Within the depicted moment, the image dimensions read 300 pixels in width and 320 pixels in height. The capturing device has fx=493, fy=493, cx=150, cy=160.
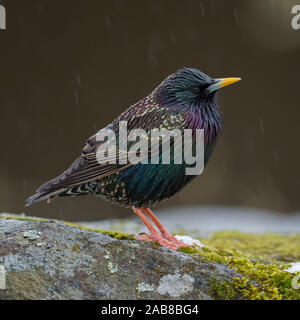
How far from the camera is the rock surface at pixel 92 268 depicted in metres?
2.61

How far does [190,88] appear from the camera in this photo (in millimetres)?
3652

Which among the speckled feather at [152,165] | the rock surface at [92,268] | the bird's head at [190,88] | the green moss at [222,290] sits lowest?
the green moss at [222,290]

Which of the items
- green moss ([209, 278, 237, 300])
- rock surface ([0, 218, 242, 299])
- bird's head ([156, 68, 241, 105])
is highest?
bird's head ([156, 68, 241, 105])

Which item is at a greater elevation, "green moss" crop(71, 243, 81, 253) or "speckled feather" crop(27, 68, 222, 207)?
"speckled feather" crop(27, 68, 222, 207)

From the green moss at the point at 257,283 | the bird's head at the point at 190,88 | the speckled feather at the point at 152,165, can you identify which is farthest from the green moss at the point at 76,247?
the bird's head at the point at 190,88

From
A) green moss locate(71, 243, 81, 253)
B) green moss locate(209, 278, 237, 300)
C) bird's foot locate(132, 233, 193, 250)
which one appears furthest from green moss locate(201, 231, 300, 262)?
green moss locate(71, 243, 81, 253)

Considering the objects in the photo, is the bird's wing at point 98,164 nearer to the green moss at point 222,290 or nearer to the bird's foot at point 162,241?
the bird's foot at point 162,241

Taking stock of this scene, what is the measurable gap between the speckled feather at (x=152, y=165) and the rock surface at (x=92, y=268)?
462 millimetres

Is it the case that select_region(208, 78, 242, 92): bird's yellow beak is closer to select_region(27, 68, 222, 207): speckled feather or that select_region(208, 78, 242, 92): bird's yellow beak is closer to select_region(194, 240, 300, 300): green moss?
select_region(27, 68, 222, 207): speckled feather

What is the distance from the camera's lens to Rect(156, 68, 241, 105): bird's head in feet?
11.9

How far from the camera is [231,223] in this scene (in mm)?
6207

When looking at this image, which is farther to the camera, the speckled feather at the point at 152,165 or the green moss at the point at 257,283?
the speckled feather at the point at 152,165

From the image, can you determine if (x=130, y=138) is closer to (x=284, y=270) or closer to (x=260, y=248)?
(x=284, y=270)

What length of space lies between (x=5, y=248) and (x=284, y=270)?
5.49 ft
